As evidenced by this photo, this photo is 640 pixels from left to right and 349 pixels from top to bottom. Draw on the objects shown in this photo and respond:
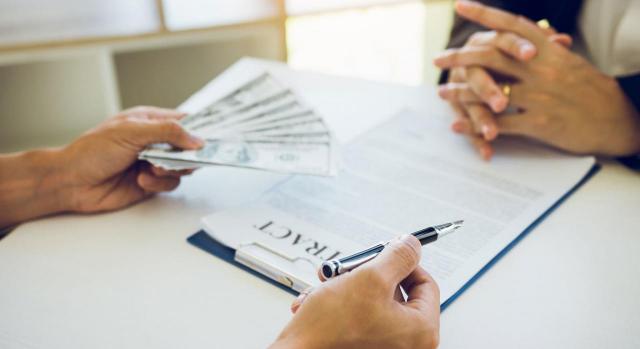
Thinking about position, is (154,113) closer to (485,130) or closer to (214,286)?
(214,286)

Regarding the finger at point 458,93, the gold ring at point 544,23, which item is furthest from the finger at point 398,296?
the gold ring at point 544,23

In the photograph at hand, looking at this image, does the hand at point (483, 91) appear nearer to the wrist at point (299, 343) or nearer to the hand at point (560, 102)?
the hand at point (560, 102)

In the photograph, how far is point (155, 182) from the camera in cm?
92

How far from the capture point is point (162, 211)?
2.97 ft

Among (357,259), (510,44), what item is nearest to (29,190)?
(357,259)

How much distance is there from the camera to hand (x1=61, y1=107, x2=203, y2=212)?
35.3 inches

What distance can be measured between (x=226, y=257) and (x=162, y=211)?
0.17 meters

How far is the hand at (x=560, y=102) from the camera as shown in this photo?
39.2 inches

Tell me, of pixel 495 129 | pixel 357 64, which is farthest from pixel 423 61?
pixel 495 129

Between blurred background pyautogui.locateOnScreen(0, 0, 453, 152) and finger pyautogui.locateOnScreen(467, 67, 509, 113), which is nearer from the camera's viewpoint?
finger pyautogui.locateOnScreen(467, 67, 509, 113)

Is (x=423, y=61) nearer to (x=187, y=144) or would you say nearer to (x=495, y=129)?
(x=495, y=129)

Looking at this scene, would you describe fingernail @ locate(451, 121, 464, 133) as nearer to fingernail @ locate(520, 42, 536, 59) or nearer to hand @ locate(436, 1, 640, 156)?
hand @ locate(436, 1, 640, 156)

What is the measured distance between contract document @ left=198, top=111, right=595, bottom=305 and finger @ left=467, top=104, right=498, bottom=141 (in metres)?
0.04

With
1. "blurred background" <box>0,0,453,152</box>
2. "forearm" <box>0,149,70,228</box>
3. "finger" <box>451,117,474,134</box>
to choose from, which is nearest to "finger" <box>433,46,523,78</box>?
"finger" <box>451,117,474,134</box>
